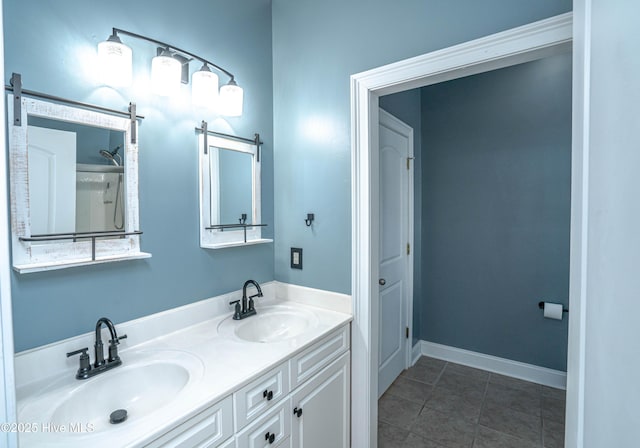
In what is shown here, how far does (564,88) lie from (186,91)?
2736mm

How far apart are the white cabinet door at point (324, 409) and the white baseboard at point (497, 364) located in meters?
1.50

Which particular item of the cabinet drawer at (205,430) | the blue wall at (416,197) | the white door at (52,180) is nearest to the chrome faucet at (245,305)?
the cabinet drawer at (205,430)

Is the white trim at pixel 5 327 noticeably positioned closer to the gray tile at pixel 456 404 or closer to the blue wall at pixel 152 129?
the blue wall at pixel 152 129

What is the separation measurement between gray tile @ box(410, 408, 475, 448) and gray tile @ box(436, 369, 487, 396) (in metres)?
0.37

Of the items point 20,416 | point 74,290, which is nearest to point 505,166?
point 74,290

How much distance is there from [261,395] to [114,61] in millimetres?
1389

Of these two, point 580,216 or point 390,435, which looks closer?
point 580,216

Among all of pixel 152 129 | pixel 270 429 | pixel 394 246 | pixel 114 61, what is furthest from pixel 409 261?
pixel 114 61

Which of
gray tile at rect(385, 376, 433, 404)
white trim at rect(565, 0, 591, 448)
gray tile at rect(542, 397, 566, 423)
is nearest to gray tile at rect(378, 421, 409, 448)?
gray tile at rect(385, 376, 433, 404)

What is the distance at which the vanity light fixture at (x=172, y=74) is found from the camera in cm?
116

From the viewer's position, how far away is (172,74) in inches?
52.6

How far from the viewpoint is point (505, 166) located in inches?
102

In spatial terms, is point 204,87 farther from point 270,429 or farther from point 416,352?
point 416,352

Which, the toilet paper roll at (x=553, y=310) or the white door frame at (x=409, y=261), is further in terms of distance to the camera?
the white door frame at (x=409, y=261)
